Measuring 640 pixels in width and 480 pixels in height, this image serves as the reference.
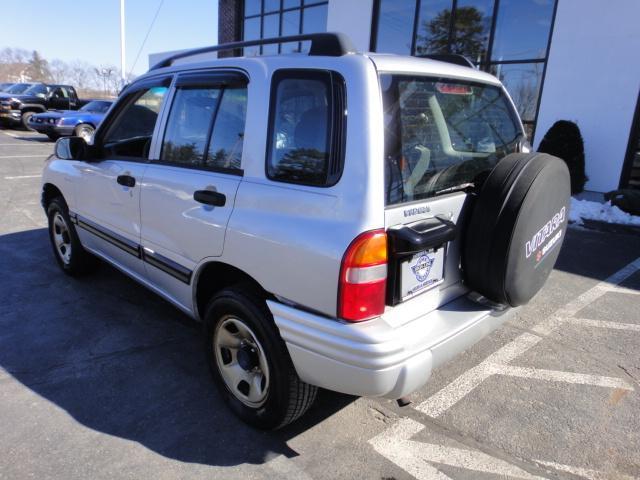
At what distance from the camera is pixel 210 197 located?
2584 mm

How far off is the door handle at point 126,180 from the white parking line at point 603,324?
3.60 meters

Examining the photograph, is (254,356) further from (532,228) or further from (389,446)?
(532,228)

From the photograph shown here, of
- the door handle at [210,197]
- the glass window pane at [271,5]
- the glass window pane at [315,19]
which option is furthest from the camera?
the glass window pane at [271,5]

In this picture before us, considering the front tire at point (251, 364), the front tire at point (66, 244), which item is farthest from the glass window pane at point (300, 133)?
the front tire at point (66, 244)

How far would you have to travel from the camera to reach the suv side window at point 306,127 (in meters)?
2.13

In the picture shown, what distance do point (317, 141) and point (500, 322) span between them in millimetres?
1427

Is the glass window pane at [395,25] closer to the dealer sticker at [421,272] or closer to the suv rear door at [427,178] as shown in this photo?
the suv rear door at [427,178]

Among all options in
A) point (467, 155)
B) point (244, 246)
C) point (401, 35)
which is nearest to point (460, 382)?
point (467, 155)

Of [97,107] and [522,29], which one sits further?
[97,107]

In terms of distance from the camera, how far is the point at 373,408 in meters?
2.82

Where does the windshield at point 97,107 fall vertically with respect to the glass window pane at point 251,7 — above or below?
below

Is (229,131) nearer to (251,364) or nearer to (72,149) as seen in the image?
(251,364)

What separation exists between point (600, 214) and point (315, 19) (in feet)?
31.9

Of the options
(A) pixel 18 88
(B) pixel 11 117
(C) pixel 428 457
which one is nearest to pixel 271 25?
(B) pixel 11 117
